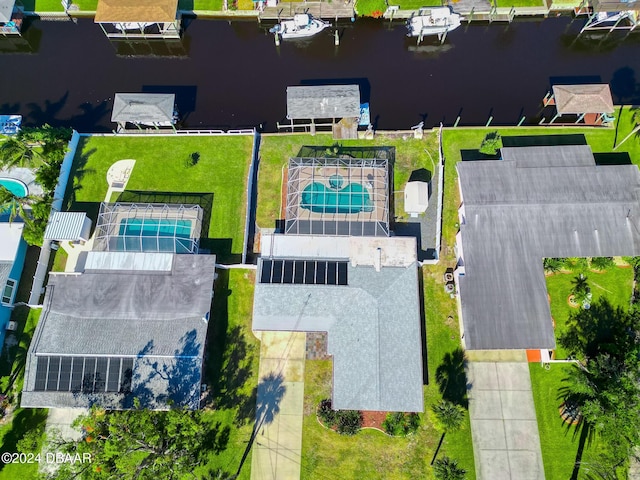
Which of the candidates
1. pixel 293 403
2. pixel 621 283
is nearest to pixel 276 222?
pixel 293 403

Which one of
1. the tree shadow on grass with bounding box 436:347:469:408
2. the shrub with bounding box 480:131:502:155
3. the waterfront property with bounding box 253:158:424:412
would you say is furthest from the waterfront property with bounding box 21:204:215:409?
the shrub with bounding box 480:131:502:155

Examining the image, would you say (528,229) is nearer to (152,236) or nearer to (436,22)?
(436,22)

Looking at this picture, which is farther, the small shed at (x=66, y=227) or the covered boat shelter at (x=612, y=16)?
the covered boat shelter at (x=612, y=16)

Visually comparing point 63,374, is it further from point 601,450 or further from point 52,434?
point 601,450

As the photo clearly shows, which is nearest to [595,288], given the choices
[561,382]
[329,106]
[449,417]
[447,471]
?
[561,382]

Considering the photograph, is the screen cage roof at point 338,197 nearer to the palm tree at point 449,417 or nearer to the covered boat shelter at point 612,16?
the palm tree at point 449,417

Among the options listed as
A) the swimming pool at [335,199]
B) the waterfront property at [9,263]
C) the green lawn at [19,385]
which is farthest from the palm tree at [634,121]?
the green lawn at [19,385]

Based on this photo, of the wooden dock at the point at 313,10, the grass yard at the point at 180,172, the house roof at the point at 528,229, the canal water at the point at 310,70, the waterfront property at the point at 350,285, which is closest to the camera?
the waterfront property at the point at 350,285
